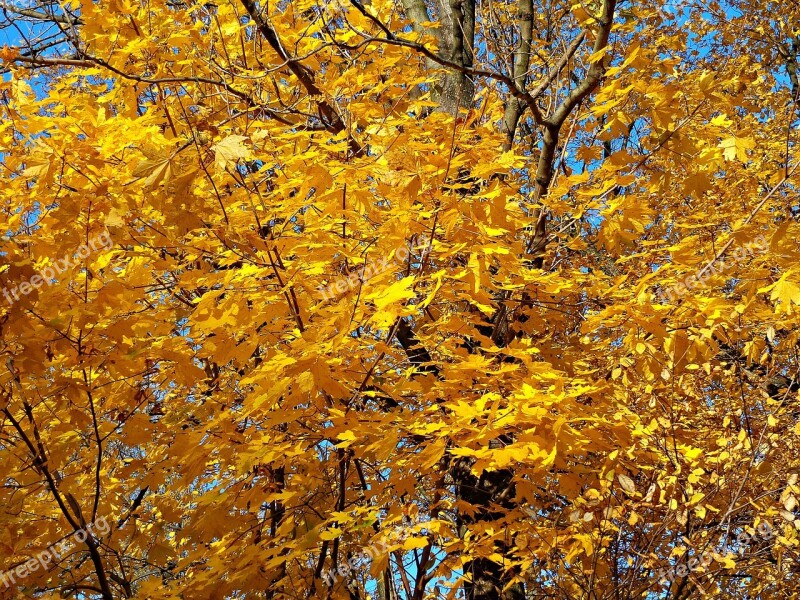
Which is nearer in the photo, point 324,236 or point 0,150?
point 324,236

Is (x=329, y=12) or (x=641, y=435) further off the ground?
(x=329, y=12)

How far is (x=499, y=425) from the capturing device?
2.02 m

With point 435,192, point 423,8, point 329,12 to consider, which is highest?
point 423,8

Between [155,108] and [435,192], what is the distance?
1615mm

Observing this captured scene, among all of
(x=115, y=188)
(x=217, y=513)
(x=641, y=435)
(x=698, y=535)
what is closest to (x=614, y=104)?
(x=641, y=435)

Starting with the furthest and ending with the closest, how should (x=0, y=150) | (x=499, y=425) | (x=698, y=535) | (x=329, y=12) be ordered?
(x=329, y=12)
(x=0, y=150)
(x=698, y=535)
(x=499, y=425)

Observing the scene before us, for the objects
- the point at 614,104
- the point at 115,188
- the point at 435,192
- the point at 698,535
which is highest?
the point at 614,104

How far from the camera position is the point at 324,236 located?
2500 millimetres

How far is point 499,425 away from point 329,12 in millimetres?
2935

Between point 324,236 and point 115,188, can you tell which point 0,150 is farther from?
point 324,236

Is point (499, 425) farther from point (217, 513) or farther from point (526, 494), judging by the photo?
point (217, 513)

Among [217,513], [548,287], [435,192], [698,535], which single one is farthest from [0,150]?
[698,535]

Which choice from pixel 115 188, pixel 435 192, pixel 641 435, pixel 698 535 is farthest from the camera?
pixel 698 535

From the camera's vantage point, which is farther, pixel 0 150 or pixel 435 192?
pixel 0 150
